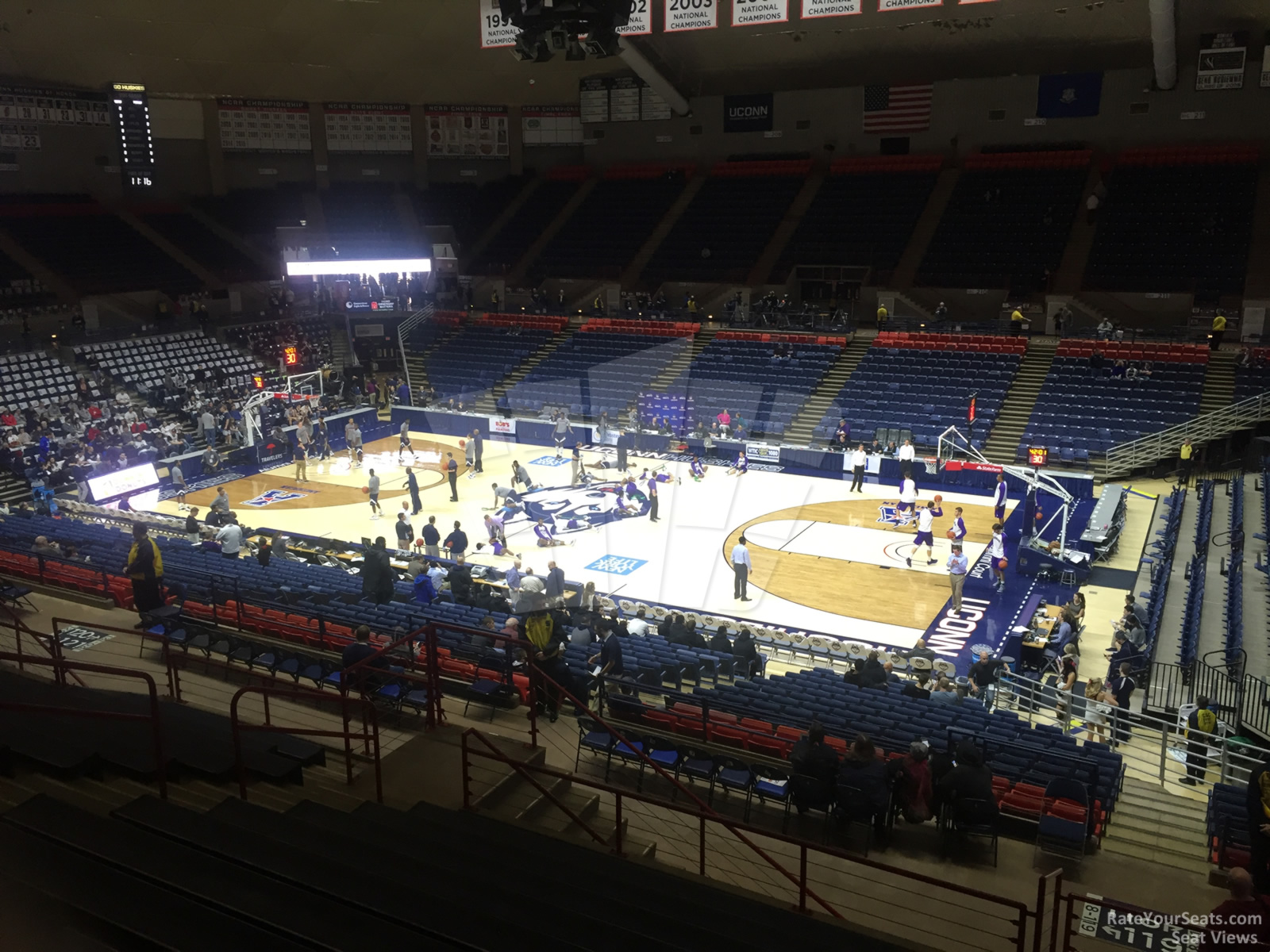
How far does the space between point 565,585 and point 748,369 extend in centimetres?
1823

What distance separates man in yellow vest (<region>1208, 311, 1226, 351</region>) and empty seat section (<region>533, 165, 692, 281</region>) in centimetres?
2212

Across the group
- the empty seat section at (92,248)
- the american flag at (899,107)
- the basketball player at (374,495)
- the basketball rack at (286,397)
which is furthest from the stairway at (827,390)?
the empty seat section at (92,248)

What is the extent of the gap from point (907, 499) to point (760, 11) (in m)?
13.2

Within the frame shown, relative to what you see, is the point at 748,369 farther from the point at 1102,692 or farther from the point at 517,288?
the point at 1102,692

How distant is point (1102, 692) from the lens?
45.2 ft

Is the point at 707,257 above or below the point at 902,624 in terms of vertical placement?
above

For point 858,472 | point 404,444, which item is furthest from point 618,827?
point 404,444

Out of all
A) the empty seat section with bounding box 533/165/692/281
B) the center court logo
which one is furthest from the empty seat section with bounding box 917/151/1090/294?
the center court logo

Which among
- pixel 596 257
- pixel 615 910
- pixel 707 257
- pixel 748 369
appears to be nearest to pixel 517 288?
pixel 596 257

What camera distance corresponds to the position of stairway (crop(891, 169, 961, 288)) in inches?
1501

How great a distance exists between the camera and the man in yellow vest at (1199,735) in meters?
11.1

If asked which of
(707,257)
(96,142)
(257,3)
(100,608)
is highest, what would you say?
(257,3)

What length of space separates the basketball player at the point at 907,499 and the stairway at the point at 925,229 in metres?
15.0

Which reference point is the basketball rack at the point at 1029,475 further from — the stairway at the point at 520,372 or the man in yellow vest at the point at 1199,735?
the stairway at the point at 520,372
